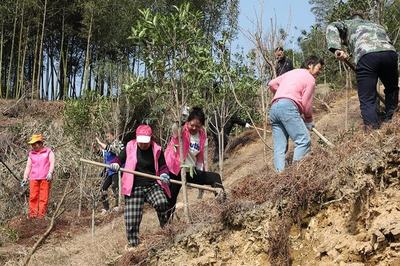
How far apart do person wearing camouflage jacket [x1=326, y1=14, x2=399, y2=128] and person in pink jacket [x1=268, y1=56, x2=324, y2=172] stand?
16.0 inches

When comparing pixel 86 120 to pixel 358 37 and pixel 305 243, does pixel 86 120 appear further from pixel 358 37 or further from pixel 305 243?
pixel 305 243

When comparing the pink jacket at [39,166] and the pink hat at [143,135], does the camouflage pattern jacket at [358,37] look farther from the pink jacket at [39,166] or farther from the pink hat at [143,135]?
the pink jacket at [39,166]

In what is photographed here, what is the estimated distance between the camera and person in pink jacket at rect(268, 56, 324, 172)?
5.48m

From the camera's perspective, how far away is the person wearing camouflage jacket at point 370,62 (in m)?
5.56

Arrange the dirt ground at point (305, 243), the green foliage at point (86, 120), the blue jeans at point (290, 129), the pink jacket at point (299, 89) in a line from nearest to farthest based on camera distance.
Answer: the dirt ground at point (305, 243) < the blue jeans at point (290, 129) < the pink jacket at point (299, 89) < the green foliage at point (86, 120)

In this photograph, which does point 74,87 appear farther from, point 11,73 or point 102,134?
point 102,134

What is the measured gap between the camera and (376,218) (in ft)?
13.1

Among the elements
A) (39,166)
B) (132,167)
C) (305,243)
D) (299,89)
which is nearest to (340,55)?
(299,89)

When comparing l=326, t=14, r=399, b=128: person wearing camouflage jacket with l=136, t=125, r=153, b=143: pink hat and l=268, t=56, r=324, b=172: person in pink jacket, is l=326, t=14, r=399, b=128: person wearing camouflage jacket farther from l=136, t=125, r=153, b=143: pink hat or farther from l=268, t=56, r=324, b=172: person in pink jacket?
l=136, t=125, r=153, b=143: pink hat

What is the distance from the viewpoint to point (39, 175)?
9383 mm

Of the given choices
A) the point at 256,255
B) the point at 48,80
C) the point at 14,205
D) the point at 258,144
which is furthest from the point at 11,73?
the point at 256,255

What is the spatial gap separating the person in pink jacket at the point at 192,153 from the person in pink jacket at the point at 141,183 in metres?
0.11

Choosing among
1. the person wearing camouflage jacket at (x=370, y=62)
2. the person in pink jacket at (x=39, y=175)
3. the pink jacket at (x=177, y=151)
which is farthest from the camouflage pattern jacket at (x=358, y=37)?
the person in pink jacket at (x=39, y=175)

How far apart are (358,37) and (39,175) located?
584 centimetres
